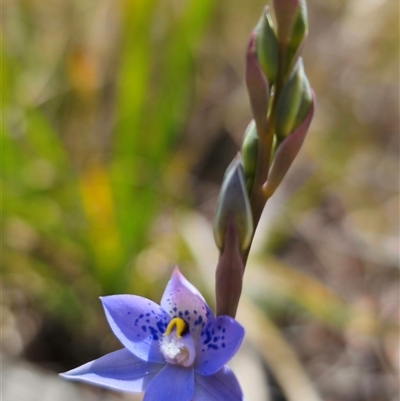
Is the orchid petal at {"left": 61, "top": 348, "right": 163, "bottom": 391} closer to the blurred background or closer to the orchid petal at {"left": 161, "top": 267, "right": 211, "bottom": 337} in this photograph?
the orchid petal at {"left": 161, "top": 267, "right": 211, "bottom": 337}

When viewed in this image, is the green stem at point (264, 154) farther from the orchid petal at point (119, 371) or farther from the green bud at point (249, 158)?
the orchid petal at point (119, 371)

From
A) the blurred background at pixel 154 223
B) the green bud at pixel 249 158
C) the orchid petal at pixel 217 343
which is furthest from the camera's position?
the blurred background at pixel 154 223

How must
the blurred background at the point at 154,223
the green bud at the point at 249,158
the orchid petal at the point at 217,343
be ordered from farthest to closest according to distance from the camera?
the blurred background at the point at 154,223, the green bud at the point at 249,158, the orchid petal at the point at 217,343

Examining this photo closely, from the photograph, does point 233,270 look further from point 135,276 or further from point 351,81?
point 351,81

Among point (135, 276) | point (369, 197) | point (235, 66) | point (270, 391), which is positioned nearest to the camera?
point (270, 391)

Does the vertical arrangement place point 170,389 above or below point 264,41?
below

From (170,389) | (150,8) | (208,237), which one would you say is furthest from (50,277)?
(170,389)

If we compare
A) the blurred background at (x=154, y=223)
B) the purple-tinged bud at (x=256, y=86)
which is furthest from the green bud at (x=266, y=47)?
the blurred background at (x=154, y=223)

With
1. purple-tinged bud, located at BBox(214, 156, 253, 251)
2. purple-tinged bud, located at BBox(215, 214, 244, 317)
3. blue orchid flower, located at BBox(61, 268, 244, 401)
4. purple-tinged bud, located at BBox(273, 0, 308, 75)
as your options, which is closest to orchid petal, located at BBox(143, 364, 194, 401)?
Answer: blue orchid flower, located at BBox(61, 268, 244, 401)
